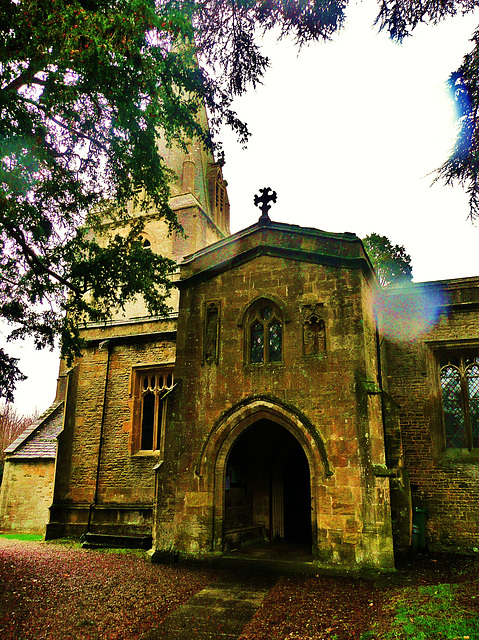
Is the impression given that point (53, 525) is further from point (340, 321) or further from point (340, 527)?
point (340, 321)

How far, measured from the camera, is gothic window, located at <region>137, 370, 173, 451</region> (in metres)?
15.1

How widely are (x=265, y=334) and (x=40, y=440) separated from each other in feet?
42.3

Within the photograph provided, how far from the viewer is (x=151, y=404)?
15.4m

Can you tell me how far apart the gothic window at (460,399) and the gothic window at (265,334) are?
4.88 metres

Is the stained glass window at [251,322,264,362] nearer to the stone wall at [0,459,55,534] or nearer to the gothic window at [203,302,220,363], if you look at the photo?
the gothic window at [203,302,220,363]

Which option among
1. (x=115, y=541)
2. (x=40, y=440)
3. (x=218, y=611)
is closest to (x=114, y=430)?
(x=115, y=541)

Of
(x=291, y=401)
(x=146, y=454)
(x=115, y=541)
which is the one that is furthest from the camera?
(x=146, y=454)

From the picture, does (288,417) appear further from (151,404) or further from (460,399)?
(151,404)

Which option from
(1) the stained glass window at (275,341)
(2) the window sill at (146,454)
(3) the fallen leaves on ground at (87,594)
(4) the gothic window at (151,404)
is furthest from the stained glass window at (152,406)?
(1) the stained glass window at (275,341)

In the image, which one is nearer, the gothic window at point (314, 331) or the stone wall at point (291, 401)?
the stone wall at point (291, 401)

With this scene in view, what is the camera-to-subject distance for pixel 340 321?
35.6ft

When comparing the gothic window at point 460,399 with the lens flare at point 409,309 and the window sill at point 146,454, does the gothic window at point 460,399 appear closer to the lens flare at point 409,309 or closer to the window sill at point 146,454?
the lens flare at point 409,309

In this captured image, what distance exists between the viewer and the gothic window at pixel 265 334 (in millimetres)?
11455

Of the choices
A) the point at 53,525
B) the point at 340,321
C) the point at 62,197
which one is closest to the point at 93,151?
the point at 62,197
